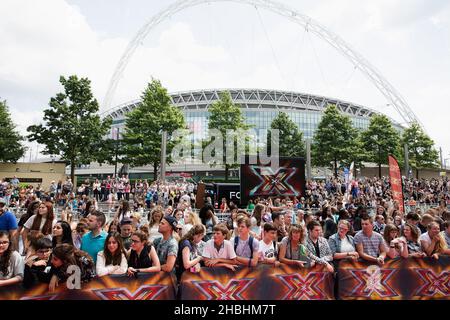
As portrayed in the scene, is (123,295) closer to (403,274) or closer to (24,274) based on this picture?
(24,274)

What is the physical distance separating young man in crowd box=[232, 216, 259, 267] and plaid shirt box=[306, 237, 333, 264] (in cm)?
92

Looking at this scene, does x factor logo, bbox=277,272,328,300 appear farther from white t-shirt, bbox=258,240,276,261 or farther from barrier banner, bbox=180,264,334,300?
white t-shirt, bbox=258,240,276,261

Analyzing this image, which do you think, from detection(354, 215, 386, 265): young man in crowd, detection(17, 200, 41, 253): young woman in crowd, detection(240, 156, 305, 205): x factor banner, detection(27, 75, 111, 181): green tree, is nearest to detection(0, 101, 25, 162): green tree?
detection(27, 75, 111, 181): green tree

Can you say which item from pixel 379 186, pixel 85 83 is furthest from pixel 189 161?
pixel 379 186

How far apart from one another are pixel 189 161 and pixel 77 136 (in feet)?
113

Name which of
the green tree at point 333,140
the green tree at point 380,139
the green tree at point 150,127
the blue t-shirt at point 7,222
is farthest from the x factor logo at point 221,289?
the green tree at point 380,139

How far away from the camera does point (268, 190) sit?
56.4 feet

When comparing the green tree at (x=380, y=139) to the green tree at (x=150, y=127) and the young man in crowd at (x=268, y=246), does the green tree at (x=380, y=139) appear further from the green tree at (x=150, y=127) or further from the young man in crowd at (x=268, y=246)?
the young man in crowd at (x=268, y=246)

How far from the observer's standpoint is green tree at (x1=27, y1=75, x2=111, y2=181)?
2984 cm

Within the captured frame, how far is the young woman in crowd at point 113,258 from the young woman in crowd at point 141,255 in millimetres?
122

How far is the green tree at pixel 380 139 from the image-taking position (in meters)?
42.2

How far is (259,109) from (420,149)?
36.6m

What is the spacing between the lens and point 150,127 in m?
32.5

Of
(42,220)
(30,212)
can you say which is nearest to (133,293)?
(42,220)
